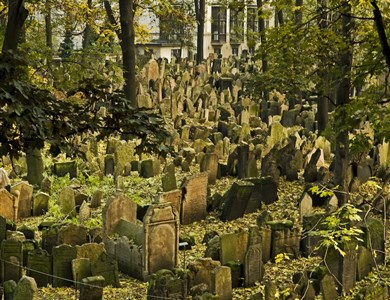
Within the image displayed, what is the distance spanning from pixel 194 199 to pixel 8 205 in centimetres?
288

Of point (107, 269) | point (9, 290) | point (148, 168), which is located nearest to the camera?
point (9, 290)

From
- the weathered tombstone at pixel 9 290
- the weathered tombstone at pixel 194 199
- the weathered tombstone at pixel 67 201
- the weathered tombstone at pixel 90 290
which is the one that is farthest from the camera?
the weathered tombstone at pixel 67 201

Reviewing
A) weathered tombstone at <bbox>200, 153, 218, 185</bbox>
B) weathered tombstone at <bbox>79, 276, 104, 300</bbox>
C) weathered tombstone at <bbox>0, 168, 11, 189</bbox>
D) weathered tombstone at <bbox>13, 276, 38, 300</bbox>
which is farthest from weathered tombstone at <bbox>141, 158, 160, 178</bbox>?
weathered tombstone at <bbox>13, 276, 38, 300</bbox>

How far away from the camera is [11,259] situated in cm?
1138

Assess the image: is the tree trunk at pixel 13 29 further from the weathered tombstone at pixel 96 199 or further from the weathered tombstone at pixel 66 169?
the weathered tombstone at pixel 66 169

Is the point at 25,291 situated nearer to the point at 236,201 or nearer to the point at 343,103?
the point at 236,201

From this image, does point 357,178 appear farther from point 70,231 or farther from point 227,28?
point 227,28

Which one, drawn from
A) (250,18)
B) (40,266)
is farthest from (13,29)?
(250,18)

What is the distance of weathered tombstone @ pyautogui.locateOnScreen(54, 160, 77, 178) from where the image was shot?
17312 millimetres

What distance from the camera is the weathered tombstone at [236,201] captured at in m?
14.8

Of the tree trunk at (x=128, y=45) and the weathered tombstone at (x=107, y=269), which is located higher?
the tree trunk at (x=128, y=45)

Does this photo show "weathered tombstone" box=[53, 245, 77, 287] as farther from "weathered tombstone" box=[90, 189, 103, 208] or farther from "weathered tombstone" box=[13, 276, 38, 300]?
"weathered tombstone" box=[90, 189, 103, 208]

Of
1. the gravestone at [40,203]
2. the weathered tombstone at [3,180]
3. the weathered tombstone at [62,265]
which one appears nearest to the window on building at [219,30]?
the weathered tombstone at [3,180]

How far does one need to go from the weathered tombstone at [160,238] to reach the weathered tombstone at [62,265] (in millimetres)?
1000
